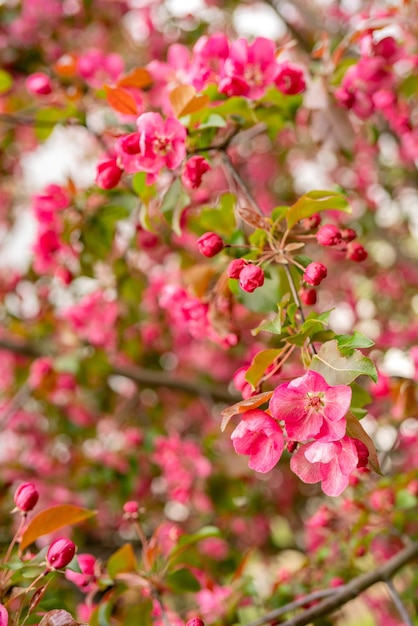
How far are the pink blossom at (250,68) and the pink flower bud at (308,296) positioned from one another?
0.46 m

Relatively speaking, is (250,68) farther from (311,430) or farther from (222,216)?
(311,430)

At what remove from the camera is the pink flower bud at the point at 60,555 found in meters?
0.98

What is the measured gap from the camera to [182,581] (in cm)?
140

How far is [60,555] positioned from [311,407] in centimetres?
49

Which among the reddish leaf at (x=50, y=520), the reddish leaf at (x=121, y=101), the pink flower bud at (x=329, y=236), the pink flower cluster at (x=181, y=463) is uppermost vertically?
the reddish leaf at (x=121, y=101)

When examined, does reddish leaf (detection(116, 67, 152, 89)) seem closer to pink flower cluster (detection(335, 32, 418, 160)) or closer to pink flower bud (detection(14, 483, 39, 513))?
pink flower cluster (detection(335, 32, 418, 160))

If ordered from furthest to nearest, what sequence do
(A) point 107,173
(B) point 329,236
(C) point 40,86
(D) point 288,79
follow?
(C) point 40,86
(D) point 288,79
(A) point 107,173
(B) point 329,236

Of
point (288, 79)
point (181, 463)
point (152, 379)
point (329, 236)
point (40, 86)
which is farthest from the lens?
point (152, 379)

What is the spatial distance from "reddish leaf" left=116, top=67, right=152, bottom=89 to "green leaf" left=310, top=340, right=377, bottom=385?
99 cm

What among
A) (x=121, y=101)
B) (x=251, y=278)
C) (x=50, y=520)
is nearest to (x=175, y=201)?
(x=121, y=101)

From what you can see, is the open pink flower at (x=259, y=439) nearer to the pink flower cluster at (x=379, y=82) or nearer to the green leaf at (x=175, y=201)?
the green leaf at (x=175, y=201)

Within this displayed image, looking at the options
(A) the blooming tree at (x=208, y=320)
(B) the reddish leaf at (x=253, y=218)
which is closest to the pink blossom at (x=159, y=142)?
(A) the blooming tree at (x=208, y=320)

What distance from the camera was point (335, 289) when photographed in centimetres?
415

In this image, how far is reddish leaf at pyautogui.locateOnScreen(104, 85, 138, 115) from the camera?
4.13 ft
